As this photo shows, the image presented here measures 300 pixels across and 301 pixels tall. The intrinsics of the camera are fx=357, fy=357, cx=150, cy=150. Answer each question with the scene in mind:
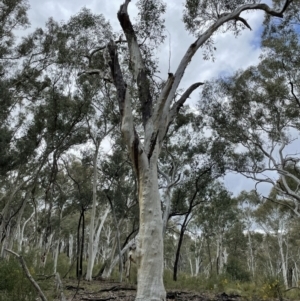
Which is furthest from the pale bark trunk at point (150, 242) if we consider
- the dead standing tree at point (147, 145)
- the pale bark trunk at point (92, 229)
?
the pale bark trunk at point (92, 229)

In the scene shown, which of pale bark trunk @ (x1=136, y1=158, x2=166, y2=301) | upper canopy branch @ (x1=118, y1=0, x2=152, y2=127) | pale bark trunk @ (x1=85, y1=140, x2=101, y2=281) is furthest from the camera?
pale bark trunk @ (x1=85, y1=140, x2=101, y2=281)

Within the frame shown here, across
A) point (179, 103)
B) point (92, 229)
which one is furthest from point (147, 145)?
point (92, 229)

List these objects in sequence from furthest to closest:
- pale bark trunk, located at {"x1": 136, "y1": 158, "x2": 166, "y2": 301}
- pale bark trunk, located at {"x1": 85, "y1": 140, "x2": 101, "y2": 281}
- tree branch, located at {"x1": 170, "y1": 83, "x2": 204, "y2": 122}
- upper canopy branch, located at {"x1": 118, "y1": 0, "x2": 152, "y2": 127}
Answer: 1. pale bark trunk, located at {"x1": 85, "y1": 140, "x2": 101, "y2": 281}
2. tree branch, located at {"x1": 170, "y1": 83, "x2": 204, "y2": 122}
3. upper canopy branch, located at {"x1": 118, "y1": 0, "x2": 152, "y2": 127}
4. pale bark trunk, located at {"x1": 136, "y1": 158, "x2": 166, "y2": 301}

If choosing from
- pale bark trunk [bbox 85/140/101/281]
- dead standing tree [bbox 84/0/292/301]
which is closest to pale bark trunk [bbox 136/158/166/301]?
dead standing tree [bbox 84/0/292/301]

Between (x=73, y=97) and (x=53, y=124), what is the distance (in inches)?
53.5

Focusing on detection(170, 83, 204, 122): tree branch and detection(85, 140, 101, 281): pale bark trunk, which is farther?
detection(85, 140, 101, 281): pale bark trunk

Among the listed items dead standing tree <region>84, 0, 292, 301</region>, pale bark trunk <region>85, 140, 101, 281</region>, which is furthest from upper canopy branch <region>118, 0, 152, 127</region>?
pale bark trunk <region>85, 140, 101, 281</region>

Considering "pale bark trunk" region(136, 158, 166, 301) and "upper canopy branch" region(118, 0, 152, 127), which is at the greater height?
"upper canopy branch" region(118, 0, 152, 127)

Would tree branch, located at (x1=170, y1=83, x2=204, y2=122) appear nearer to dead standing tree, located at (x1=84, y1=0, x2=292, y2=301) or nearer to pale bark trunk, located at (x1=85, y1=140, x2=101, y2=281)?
dead standing tree, located at (x1=84, y1=0, x2=292, y2=301)

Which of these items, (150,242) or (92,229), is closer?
(150,242)

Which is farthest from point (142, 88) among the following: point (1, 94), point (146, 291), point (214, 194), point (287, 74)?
point (214, 194)

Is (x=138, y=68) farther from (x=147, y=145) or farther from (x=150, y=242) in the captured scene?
(x=150, y=242)

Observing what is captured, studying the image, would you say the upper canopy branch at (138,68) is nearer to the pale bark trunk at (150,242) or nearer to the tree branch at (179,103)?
the tree branch at (179,103)

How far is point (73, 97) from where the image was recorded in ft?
47.5
